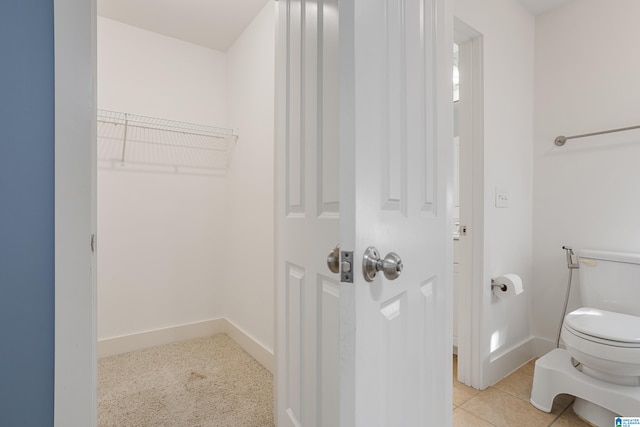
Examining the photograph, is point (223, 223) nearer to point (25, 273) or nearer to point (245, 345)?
point (245, 345)

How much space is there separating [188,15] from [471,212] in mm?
2348

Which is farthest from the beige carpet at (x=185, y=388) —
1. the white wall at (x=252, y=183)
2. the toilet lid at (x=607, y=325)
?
the toilet lid at (x=607, y=325)

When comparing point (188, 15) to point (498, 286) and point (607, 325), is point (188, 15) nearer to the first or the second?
point (498, 286)

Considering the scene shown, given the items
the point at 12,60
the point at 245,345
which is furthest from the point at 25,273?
the point at 245,345

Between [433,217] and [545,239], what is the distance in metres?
1.70

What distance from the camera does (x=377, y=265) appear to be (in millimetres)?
631

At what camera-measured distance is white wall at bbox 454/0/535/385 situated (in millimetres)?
1810

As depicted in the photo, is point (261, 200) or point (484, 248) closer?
point (484, 248)

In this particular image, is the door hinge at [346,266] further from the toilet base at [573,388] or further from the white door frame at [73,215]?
the toilet base at [573,388]

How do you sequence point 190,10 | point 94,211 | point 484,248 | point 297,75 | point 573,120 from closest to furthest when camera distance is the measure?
point 94,211 < point 297,75 < point 484,248 < point 573,120 < point 190,10

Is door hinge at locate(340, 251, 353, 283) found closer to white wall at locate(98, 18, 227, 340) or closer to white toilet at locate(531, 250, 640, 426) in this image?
white toilet at locate(531, 250, 640, 426)

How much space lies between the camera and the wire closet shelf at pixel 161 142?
2.29 meters

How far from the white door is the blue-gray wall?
2.38 ft

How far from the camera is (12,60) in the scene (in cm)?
78
